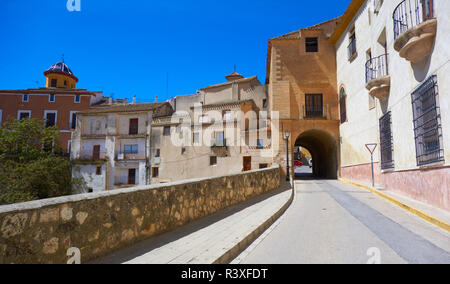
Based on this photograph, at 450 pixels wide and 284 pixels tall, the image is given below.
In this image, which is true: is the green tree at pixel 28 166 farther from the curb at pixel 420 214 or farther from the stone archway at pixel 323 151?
the curb at pixel 420 214

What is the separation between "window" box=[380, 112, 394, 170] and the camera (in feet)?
35.4

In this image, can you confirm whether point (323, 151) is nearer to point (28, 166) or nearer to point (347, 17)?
point (347, 17)

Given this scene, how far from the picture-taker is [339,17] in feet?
69.2

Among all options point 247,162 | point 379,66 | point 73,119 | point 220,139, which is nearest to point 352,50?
point 379,66

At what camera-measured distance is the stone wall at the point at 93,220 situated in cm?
263

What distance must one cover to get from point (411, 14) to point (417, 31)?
1.53m

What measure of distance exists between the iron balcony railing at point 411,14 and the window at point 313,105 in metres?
10.9

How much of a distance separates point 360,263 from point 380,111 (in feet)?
33.2

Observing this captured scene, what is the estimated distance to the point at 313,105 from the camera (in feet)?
67.4

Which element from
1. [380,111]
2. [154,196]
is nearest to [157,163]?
[380,111]

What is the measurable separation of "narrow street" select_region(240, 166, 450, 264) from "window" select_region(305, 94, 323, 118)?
13445 millimetres

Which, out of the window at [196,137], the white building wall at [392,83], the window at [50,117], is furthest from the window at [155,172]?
the white building wall at [392,83]

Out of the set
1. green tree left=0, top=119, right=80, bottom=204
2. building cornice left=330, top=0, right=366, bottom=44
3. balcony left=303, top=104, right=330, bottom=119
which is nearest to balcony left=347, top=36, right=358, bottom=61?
building cornice left=330, top=0, right=366, bottom=44

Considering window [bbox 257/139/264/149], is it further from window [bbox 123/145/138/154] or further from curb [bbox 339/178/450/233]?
window [bbox 123/145/138/154]
